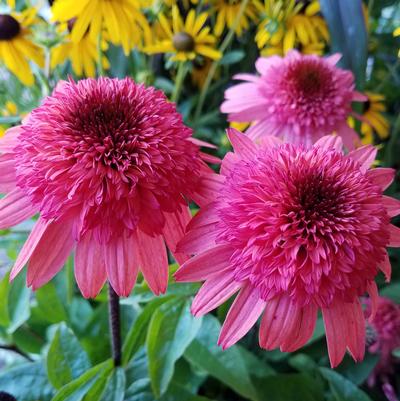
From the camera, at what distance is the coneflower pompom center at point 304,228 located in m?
0.28

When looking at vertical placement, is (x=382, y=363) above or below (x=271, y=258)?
below

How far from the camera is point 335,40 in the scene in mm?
554

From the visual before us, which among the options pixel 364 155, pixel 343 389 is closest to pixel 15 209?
pixel 364 155

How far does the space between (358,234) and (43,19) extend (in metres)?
0.51

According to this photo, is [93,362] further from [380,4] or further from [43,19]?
[380,4]

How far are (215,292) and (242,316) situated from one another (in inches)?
0.8

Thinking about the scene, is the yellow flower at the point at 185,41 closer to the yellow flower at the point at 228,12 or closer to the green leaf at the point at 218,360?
the yellow flower at the point at 228,12

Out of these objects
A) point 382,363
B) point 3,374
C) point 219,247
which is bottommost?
point 382,363

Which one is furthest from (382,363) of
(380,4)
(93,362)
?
(380,4)

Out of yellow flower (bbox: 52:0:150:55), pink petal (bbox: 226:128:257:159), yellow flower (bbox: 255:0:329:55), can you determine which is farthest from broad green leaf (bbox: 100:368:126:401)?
yellow flower (bbox: 255:0:329:55)

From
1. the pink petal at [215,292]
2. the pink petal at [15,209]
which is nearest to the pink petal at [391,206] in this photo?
the pink petal at [215,292]

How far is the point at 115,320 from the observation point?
381mm

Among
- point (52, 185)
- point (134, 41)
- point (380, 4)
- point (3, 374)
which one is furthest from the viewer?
point (380, 4)

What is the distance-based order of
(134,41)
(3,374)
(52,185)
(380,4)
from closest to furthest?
1. (52,185)
2. (3,374)
3. (134,41)
4. (380,4)
